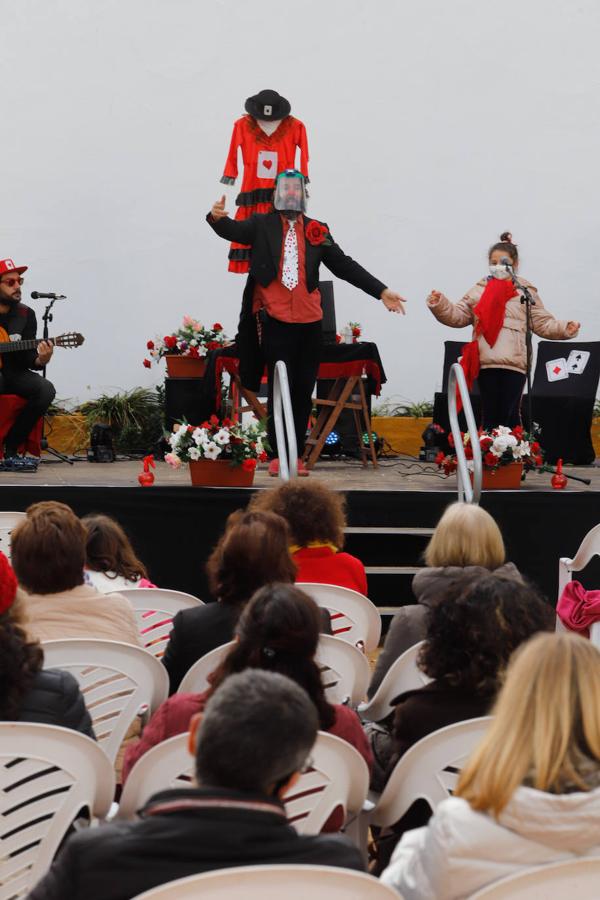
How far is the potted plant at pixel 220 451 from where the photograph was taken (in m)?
5.70

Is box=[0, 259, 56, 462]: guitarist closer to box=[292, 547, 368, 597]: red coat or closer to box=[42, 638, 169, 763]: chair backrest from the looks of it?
box=[292, 547, 368, 597]: red coat

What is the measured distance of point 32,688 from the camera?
2.20 meters

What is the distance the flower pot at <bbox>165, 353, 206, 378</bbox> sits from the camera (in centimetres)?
837

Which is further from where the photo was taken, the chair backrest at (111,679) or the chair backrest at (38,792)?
the chair backrest at (111,679)

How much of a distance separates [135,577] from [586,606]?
1.50 m

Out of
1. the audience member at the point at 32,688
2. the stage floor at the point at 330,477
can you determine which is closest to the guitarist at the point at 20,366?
the stage floor at the point at 330,477

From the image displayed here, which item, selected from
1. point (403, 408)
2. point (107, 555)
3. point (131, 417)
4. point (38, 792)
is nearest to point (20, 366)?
point (131, 417)

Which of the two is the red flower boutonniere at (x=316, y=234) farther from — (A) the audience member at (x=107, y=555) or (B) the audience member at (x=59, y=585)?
(B) the audience member at (x=59, y=585)

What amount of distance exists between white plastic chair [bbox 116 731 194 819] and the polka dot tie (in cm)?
441

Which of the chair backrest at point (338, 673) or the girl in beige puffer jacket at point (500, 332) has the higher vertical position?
→ the girl in beige puffer jacket at point (500, 332)

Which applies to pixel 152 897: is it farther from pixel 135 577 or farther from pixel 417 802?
pixel 135 577

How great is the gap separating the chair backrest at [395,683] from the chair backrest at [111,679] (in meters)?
Result: 0.57

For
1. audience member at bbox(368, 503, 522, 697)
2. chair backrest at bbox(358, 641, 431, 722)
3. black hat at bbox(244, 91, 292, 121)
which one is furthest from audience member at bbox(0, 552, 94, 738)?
black hat at bbox(244, 91, 292, 121)

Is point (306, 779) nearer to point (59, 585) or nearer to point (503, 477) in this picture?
point (59, 585)
